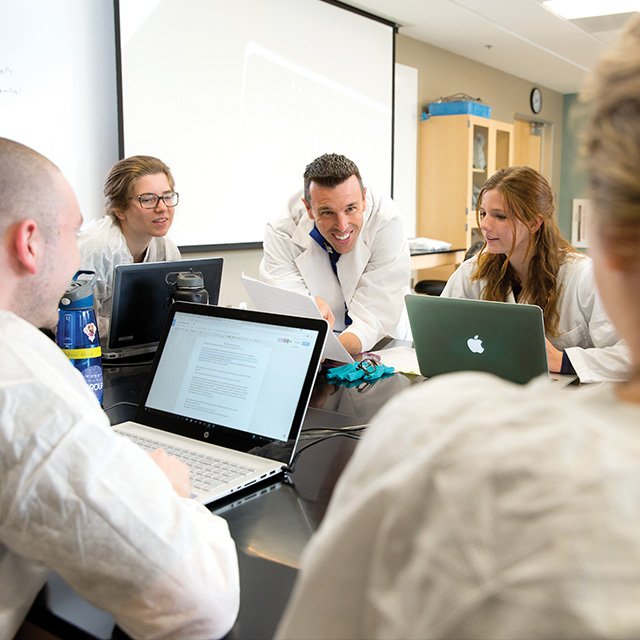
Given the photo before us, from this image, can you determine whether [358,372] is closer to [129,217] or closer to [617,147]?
[129,217]

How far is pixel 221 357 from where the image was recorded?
137 centimetres

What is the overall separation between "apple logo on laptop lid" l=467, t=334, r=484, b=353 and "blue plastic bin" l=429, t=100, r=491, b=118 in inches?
168

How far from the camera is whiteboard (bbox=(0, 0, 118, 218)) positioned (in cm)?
291

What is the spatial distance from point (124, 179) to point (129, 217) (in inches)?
5.5

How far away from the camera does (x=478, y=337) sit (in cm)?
171

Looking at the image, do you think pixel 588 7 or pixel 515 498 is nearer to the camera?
pixel 515 498

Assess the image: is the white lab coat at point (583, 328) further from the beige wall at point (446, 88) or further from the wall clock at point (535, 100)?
the wall clock at point (535, 100)

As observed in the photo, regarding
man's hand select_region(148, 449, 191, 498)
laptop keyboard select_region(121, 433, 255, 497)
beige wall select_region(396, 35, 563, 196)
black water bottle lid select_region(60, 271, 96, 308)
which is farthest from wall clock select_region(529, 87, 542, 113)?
man's hand select_region(148, 449, 191, 498)

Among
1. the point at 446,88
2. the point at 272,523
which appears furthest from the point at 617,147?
Answer: the point at 446,88

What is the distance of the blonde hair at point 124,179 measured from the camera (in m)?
2.62

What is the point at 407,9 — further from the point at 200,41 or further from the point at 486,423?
the point at 486,423

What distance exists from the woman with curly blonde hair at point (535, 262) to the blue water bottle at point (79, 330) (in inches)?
50.2

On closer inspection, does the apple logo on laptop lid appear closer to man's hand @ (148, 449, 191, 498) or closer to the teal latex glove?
the teal latex glove

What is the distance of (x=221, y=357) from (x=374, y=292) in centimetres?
137
